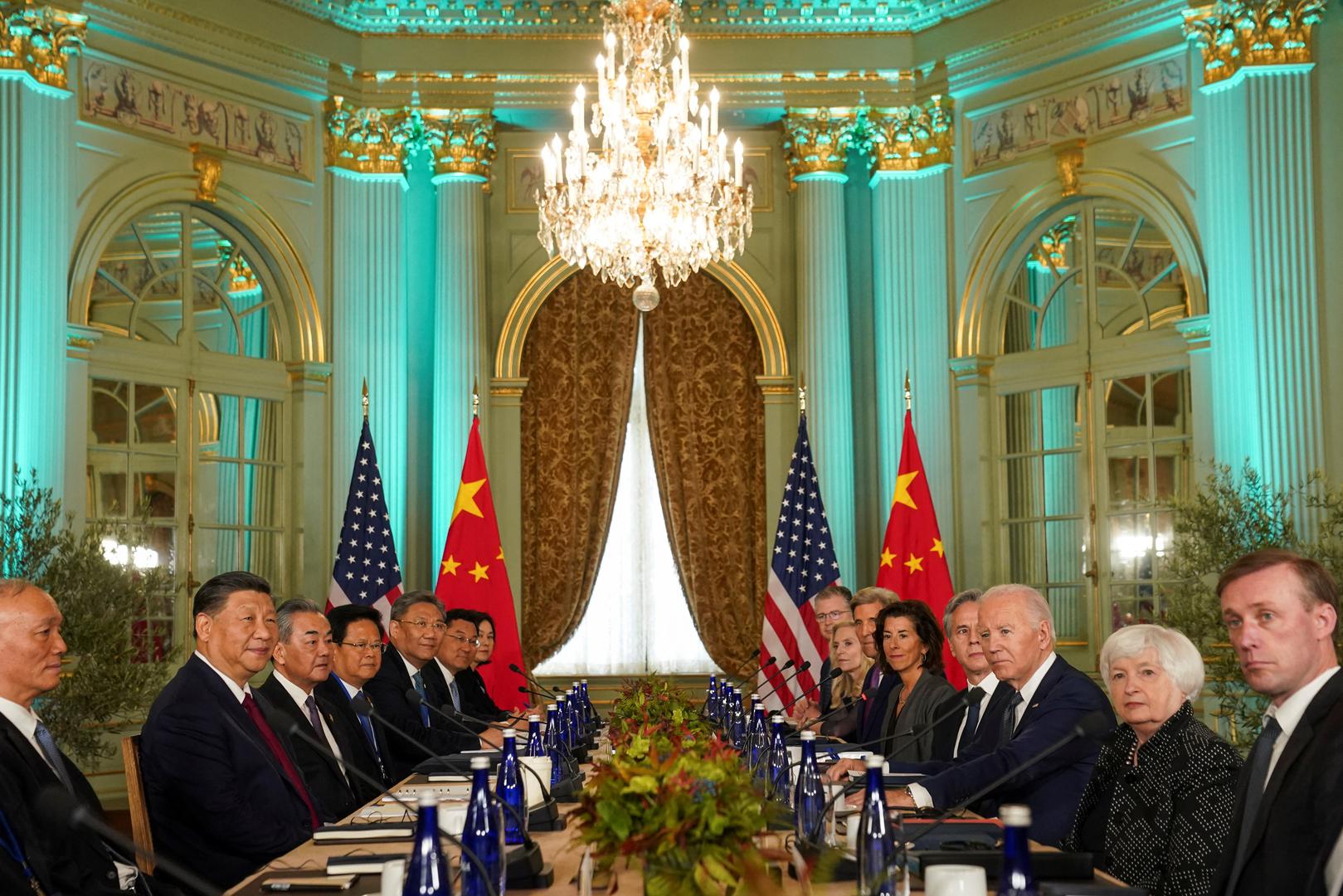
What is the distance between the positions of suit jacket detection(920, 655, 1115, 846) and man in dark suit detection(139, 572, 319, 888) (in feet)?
5.98

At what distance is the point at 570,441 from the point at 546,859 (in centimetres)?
780

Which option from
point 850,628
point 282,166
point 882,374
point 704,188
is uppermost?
point 282,166

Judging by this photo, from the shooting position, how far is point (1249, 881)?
2.94 meters

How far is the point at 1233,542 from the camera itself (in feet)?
26.8

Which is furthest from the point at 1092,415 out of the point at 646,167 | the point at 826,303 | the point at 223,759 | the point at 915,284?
the point at 223,759

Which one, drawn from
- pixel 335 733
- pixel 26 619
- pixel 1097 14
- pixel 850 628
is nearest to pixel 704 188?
pixel 850 628

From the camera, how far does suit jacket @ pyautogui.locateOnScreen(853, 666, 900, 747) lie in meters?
6.71

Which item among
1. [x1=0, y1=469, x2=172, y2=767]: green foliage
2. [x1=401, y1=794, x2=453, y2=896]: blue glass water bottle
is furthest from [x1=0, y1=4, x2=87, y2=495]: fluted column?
[x1=401, y1=794, x2=453, y2=896]: blue glass water bottle

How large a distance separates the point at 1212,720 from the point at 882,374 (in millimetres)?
3157

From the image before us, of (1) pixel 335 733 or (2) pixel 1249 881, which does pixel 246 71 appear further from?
(2) pixel 1249 881

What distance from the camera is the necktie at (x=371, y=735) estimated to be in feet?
19.6

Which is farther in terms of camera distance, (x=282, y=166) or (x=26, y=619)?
(x=282, y=166)

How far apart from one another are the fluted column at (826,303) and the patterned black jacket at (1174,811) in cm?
694

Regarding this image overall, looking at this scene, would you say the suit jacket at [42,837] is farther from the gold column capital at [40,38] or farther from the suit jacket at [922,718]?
the gold column capital at [40,38]
